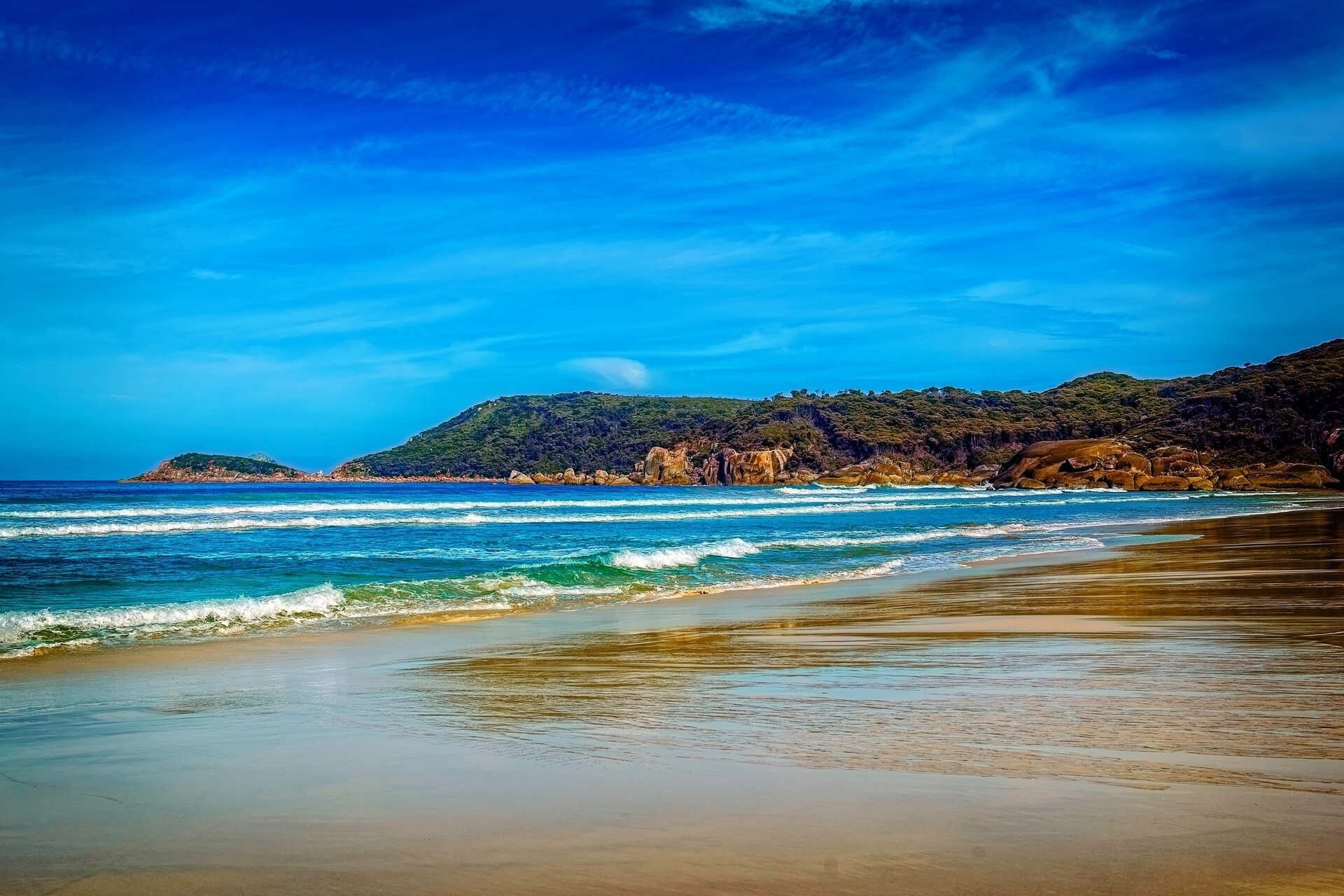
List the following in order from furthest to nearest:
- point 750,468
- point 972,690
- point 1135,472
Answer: point 750,468
point 1135,472
point 972,690

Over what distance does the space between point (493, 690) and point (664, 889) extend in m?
3.94

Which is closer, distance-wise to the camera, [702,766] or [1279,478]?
[702,766]

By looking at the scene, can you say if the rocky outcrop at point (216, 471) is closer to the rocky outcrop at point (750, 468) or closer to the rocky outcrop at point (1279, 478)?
the rocky outcrop at point (750, 468)

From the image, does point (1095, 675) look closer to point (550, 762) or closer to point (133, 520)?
point (550, 762)

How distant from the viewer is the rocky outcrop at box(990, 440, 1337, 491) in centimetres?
7881

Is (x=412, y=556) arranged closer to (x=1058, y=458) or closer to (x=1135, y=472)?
(x=1135, y=472)

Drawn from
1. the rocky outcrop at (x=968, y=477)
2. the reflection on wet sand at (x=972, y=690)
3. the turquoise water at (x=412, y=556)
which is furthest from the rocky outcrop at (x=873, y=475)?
the reflection on wet sand at (x=972, y=690)

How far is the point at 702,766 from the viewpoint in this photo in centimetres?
420

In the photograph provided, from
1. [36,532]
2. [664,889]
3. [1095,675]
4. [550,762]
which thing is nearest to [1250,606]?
[1095,675]

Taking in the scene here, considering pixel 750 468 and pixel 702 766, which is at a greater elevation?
pixel 750 468

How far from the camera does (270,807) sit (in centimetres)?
379

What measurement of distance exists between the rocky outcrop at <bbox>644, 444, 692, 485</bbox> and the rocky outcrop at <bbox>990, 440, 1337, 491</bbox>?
164 feet

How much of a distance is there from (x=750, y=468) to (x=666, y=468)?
13.5 meters

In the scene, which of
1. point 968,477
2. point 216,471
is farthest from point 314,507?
point 216,471
